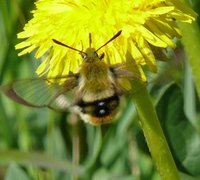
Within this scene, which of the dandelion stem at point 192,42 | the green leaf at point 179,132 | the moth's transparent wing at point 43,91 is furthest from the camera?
the green leaf at point 179,132

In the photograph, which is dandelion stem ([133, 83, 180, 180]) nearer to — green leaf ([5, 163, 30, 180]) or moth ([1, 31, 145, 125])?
moth ([1, 31, 145, 125])

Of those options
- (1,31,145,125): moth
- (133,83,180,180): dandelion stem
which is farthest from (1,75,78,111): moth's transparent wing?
(133,83,180,180): dandelion stem

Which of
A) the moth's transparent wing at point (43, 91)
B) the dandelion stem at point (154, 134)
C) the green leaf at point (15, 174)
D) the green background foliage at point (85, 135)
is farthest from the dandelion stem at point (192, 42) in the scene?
the green leaf at point (15, 174)

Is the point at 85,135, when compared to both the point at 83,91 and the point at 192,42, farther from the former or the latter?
the point at 83,91

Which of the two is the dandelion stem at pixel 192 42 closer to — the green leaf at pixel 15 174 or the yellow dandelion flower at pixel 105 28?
the yellow dandelion flower at pixel 105 28

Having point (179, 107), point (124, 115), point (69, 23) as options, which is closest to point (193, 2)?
point (179, 107)

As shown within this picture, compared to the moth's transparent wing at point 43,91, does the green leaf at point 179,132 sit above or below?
below

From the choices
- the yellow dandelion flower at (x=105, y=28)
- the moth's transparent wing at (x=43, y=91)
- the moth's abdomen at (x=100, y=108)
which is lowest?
the moth's abdomen at (x=100, y=108)
